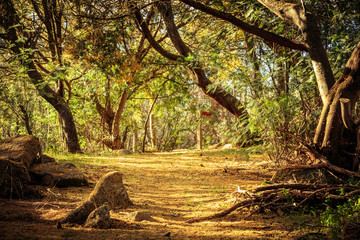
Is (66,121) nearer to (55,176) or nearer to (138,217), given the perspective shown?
(55,176)

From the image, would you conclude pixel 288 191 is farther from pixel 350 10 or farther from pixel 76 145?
pixel 76 145

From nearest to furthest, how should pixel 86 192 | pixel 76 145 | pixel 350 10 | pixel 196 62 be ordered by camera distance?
pixel 86 192
pixel 350 10
pixel 196 62
pixel 76 145

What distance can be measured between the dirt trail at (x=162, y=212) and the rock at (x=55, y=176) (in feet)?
0.62

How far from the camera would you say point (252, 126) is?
488 centimetres

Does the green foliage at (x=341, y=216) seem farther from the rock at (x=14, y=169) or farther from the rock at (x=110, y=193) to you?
the rock at (x=14, y=169)

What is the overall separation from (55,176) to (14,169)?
860 mm

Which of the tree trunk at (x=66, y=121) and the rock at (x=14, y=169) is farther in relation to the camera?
the tree trunk at (x=66, y=121)

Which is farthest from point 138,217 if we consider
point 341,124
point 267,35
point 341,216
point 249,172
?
point 249,172

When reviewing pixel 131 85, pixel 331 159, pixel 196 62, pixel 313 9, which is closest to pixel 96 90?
pixel 131 85

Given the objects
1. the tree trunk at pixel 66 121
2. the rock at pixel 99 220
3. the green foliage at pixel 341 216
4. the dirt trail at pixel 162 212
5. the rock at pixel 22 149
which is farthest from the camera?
the tree trunk at pixel 66 121

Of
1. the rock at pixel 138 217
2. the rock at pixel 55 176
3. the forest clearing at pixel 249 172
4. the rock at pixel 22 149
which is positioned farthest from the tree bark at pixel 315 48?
the rock at pixel 22 149

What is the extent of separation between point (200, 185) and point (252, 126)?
1623 mm

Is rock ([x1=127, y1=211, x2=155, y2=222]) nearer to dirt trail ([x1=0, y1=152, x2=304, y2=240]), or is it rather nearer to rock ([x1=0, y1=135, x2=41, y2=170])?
dirt trail ([x1=0, y1=152, x2=304, y2=240])

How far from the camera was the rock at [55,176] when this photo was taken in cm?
443
